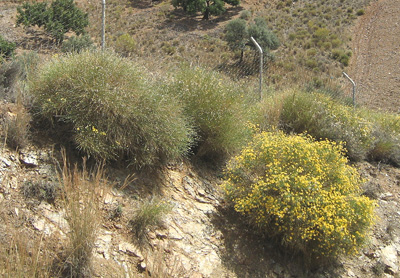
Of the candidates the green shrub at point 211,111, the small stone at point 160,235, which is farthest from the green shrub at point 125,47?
the small stone at point 160,235

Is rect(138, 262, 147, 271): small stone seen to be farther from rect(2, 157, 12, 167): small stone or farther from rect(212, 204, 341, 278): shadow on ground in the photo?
rect(2, 157, 12, 167): small stone

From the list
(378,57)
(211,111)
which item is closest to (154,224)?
(211,111)

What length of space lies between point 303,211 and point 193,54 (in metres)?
15.9

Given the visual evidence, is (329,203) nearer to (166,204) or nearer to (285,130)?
(166,204)

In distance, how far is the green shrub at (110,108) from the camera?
13.1 feet

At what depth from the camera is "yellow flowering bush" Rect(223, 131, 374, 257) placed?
4.04 metres

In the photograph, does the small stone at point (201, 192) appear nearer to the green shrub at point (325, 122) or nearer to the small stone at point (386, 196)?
the green shrub at point (325, 122)

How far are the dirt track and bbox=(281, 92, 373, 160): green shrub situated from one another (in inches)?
437

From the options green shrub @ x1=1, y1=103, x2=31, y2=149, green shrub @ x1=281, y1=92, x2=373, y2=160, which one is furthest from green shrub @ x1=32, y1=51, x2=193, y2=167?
green shrub @ x1=281, y1=92, x2=373, y2=160

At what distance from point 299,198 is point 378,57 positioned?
22.5 metres

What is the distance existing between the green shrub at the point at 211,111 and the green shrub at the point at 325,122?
5.47ft

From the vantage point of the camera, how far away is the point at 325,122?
6.84m

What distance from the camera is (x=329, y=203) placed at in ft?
13.9

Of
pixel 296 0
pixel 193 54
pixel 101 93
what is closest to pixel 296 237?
pixel 101 93
